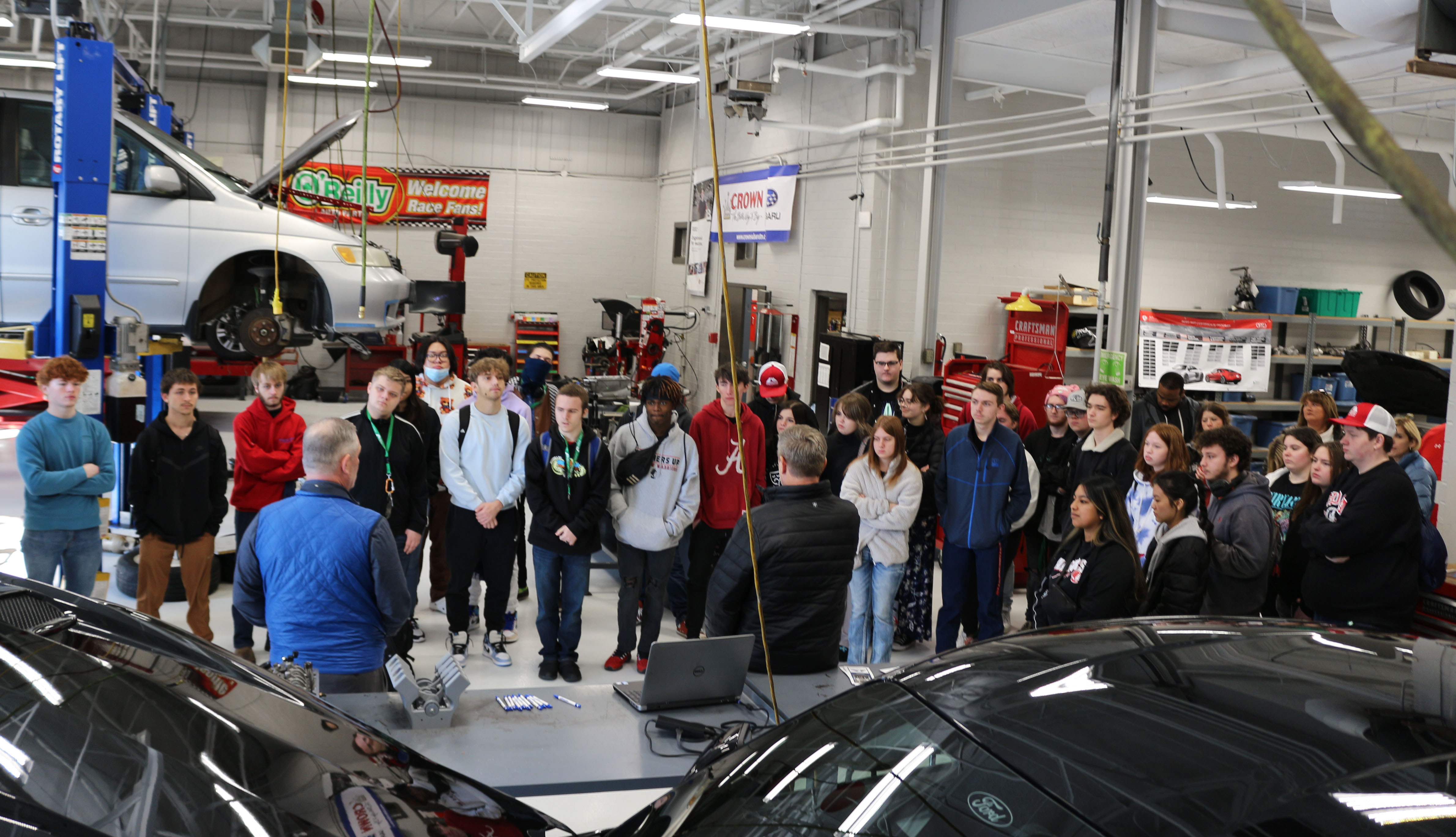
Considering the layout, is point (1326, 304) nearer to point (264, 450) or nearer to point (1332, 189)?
point (1332, 189)

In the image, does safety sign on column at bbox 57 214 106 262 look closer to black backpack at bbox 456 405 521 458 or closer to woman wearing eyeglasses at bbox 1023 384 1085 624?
black backpack at bbox 456 405 521 458

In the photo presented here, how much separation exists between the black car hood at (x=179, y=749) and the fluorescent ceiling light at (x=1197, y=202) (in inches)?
382

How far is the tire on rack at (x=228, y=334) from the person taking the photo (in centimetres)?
842

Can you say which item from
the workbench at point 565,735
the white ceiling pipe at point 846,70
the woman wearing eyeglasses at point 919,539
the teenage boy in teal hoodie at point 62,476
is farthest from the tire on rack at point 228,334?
the workbench at point 565,735

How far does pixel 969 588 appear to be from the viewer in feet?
18.7

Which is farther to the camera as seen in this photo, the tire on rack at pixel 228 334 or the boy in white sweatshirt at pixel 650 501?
the tire on rack at pixel 228 334

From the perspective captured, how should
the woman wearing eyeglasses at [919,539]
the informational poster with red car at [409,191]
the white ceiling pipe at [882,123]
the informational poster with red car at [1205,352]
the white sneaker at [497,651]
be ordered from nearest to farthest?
the white sneaker at [497,651]
the woman wearing eyeglasses at [919,539]
the informational poster with red car at [1205,352]
the white ceiling pipe at [882,123]
the informational poster with red car at [409,191]

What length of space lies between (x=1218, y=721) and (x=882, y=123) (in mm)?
10009

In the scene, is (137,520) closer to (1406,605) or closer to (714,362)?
(1406,605)

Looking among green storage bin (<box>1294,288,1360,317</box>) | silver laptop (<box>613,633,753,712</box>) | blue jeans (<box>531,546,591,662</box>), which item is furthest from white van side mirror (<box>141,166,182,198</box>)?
green storage bin (<box>1294,288,1360,317</box>)

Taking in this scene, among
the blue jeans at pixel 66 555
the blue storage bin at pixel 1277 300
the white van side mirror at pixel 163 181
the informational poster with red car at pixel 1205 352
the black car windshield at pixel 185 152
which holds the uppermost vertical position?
the black car windshield at pixel 185 152

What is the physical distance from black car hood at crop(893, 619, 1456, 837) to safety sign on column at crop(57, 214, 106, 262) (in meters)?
5.67

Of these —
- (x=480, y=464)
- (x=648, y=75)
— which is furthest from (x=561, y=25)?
(x=480, y=464)

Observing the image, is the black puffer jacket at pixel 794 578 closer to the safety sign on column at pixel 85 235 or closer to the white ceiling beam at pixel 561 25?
the safety sign on column at pixel 85 235
